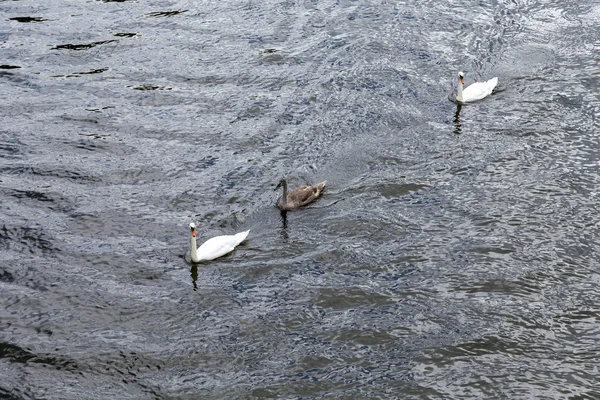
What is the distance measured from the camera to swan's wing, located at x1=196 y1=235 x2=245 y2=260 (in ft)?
68.9

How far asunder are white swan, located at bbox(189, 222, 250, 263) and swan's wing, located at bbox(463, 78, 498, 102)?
1008cm

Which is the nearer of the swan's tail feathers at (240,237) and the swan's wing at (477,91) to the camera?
the swan's tail feathers at (240,237)

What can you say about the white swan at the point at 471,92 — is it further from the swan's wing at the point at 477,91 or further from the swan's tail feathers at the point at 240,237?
the swan's tail feathers at the point at 240,237

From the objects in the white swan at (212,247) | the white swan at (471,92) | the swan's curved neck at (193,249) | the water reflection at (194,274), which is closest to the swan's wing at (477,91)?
the white swan at (471,92)

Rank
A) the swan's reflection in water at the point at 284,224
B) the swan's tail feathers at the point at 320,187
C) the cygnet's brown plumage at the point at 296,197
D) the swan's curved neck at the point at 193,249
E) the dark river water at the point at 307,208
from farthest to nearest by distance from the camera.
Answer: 1. the swan's tail feathers at the point at 320,187
2. the cygnet's brown plumage at the point at 296,197
3. the swan's reflection in water at the point at 284,224
4. the swan's curved neck at the point at 193,249
5. the dark river water at the point at 307,208

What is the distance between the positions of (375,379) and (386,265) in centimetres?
380

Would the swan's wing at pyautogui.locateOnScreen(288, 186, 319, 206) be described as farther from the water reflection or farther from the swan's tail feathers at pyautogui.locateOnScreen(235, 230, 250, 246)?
the water reflection

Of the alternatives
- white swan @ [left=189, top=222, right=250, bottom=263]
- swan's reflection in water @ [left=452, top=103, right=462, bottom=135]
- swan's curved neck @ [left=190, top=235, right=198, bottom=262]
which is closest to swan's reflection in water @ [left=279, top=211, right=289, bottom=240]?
white swan @ [left=189, top=222, right=250, bottom=263]

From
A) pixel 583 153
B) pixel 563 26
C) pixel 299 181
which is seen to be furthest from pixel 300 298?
pixel 563 26

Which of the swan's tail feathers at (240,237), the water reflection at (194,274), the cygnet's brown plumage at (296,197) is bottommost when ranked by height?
the water reflection at (194,274)

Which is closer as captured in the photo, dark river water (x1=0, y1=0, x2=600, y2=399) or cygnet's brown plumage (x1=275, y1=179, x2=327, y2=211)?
dark river water (x1=0, y1=0, x2=600, y2=399)

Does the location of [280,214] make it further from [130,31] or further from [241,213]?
[130,31]

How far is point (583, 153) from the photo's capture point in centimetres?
2483

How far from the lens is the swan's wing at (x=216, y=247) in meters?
21.0
